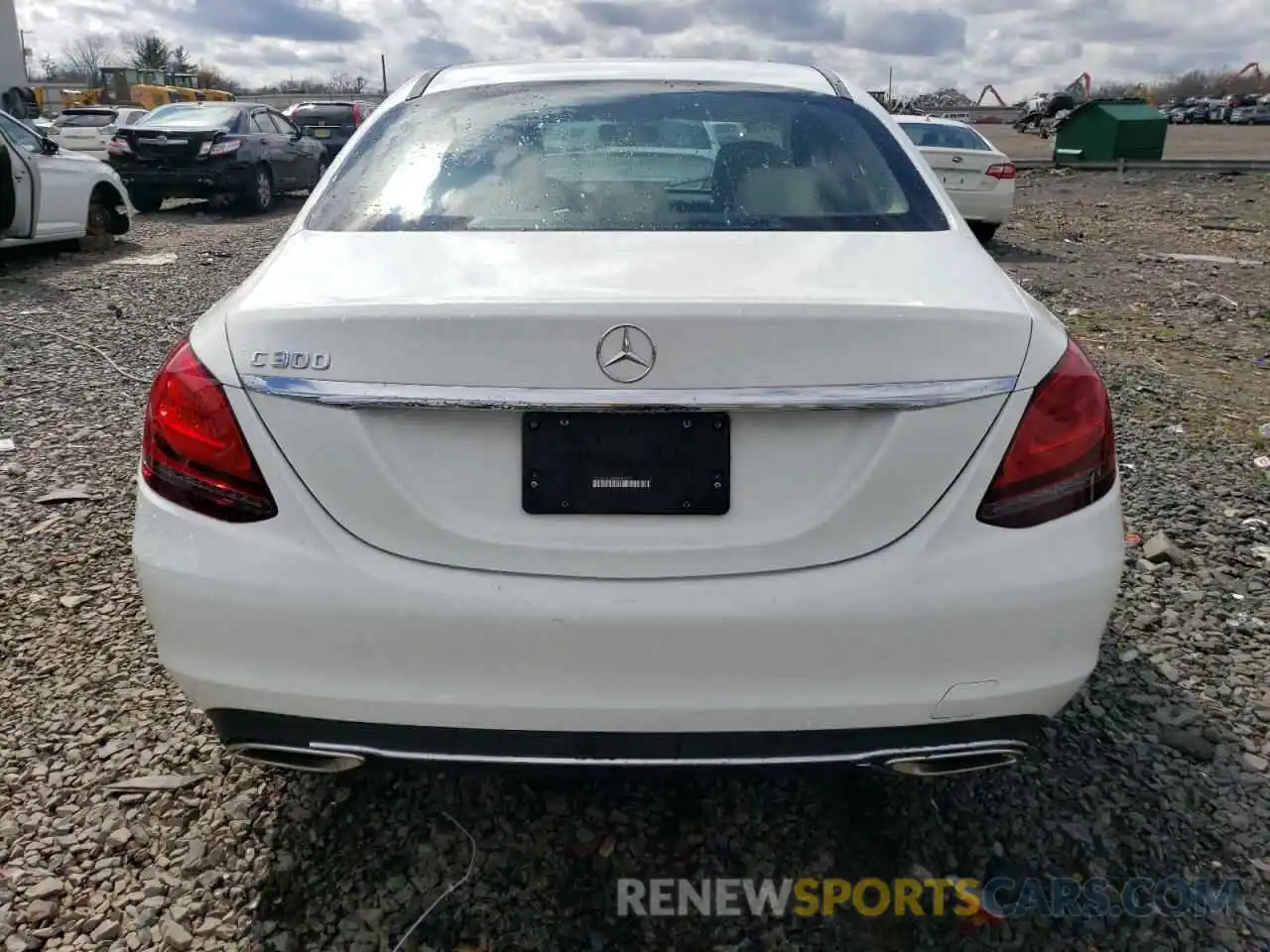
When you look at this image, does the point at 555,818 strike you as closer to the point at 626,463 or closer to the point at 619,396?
the point at 626,463

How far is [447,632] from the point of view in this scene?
1809 mm

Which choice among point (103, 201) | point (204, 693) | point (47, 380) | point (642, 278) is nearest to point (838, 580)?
point (642, 278)

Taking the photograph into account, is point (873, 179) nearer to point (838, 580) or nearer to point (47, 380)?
point (838, 580)

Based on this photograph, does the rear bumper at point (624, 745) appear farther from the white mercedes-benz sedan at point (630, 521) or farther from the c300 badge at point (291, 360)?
the c300 badge at point (291, 360)

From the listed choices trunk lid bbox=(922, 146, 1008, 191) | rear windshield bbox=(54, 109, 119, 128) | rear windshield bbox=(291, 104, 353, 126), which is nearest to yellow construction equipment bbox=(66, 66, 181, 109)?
rear windshield bbox=(54, 109, 119, 128)

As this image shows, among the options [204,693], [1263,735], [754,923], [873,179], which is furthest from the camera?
[1263,735]

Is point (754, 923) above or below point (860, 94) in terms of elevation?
below

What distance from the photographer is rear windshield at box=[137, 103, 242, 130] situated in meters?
15.0

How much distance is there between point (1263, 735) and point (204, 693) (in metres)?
2.52

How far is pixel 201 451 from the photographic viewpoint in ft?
6.20

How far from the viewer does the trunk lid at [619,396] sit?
68.9 inches

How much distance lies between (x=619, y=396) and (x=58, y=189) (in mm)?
10508

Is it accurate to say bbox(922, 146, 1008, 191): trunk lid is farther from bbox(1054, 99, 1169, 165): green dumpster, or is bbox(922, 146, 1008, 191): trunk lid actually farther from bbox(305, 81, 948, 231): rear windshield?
bbox(1054, 99, 1169, 165): green dumpster

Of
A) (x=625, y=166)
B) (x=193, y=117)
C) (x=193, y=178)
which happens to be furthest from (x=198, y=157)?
(x=625, y=166)
